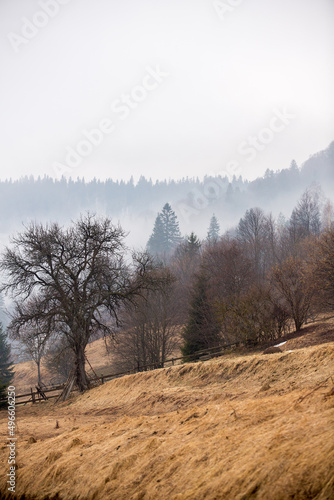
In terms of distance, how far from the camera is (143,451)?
728 centimetres

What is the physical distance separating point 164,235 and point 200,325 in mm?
94362

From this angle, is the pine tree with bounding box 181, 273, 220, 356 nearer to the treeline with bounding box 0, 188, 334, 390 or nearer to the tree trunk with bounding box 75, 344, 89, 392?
the treeline with bounding box 0, 188, 334, 390

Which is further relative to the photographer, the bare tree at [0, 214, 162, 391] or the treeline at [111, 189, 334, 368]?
the bare tree at [0, 214, 162, 391]

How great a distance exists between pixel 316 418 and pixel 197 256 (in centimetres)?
6655

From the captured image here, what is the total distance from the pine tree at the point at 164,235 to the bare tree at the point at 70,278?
92638 mm

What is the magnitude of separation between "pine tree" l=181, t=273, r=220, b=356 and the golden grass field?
16.6 metres

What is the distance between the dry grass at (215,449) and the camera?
498 centimetres

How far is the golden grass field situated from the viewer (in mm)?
4988

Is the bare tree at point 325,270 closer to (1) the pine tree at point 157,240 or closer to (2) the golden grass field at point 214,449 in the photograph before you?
(2) the golden grass field at point 214,449

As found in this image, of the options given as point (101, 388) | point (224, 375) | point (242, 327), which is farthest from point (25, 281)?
point (224, 375)

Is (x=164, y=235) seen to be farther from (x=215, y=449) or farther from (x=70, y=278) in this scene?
(x=215, y=449)

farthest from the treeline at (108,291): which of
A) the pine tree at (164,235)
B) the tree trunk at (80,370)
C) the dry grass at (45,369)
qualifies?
the pine tree at (164,235)

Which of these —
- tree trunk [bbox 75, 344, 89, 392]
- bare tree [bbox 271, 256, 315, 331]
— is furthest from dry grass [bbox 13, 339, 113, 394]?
bare tree [bbox 271, 256, 315, 331]

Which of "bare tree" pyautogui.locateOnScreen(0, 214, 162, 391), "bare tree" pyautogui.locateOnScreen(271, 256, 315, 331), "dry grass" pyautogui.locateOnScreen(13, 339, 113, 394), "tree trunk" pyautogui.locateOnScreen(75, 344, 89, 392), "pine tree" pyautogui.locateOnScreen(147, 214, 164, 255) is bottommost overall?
"dry grass" pyautogui.locateOnScreen(13, 339, 113, 394)
